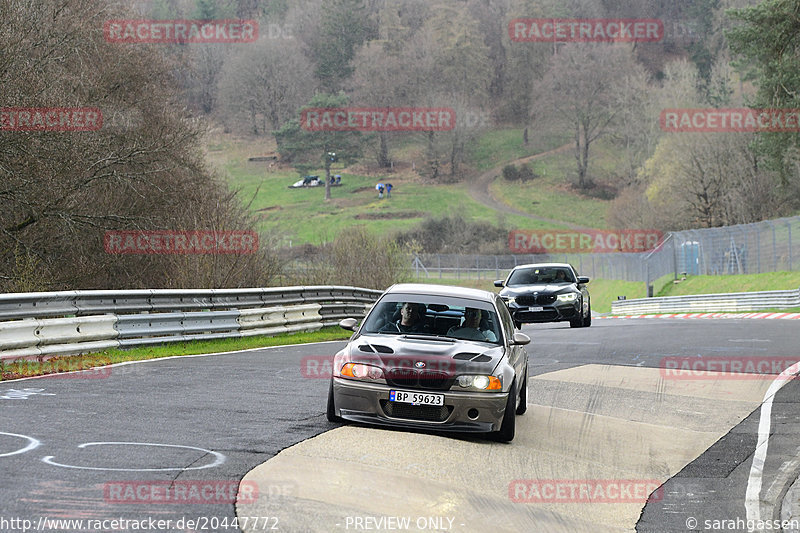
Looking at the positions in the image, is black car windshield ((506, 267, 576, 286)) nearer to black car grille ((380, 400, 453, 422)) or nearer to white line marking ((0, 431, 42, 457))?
black car grille ((380, 400, 453, 422))

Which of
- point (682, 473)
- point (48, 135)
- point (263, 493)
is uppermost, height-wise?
point (48, 135)

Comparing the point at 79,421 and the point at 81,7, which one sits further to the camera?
the point at 81,7

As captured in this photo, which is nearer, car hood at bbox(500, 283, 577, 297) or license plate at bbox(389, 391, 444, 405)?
license plate at bbox(389, 391, 444, 405)

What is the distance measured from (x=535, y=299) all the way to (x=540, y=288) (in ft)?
1.17

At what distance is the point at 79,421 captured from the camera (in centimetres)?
905

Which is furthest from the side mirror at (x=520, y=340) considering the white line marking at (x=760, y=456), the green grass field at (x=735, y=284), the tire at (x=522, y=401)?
the green grass field at (x=735, y=284)

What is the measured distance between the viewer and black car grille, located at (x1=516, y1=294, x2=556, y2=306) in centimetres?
2431

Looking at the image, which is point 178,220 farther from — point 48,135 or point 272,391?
point 272,391

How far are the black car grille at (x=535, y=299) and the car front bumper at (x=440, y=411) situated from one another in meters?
15.2

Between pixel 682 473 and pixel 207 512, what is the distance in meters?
4.85

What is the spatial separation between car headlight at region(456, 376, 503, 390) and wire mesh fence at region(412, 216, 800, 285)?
109ft

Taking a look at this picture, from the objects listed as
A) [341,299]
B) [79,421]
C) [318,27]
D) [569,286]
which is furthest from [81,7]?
[318,27]

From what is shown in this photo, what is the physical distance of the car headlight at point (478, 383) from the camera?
9.30m

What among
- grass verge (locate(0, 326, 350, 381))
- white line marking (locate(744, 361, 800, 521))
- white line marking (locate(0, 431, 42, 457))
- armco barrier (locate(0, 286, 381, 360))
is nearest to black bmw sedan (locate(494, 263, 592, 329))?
grass verge (locate(0, 326, 350, 381))
